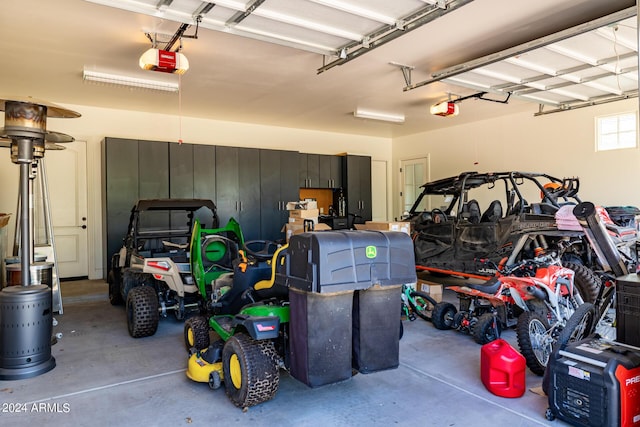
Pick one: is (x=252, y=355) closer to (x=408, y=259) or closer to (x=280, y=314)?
(x=280, y=314)

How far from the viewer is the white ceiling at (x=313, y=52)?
3500 millimetres

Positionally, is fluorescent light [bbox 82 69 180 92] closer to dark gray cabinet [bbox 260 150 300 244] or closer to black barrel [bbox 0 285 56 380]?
black barrel [bbox 0 285 56 380]

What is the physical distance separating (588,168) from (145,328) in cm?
695

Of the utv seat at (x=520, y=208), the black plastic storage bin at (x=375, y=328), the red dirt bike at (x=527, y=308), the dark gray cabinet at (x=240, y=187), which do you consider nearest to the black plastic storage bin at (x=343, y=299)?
the black plastic storage bin at (x=375, y=328)

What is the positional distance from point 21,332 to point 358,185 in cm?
748

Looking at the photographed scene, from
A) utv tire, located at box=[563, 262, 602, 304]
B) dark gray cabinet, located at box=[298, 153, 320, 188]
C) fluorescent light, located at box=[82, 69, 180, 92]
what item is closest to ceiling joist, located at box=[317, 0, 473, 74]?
fluorescent light, located at box=[82, 69, 180, 92]

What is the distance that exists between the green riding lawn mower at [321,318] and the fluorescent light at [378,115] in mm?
4861

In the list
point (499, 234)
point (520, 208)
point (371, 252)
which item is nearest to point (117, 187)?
point (371, 252)

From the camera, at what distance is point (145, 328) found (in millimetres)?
4242

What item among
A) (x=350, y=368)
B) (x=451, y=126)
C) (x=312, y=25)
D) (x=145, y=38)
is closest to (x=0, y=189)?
(x=145, y=38)

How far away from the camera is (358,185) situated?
9.83 metres

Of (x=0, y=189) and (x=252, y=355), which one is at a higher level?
(x=0, y=189)

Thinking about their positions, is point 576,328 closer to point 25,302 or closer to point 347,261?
point 347,261

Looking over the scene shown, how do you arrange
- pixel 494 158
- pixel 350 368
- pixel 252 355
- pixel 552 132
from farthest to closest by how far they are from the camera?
pixel 494 158
pixel 552 132
pixel 252 355
pixel 350 368
